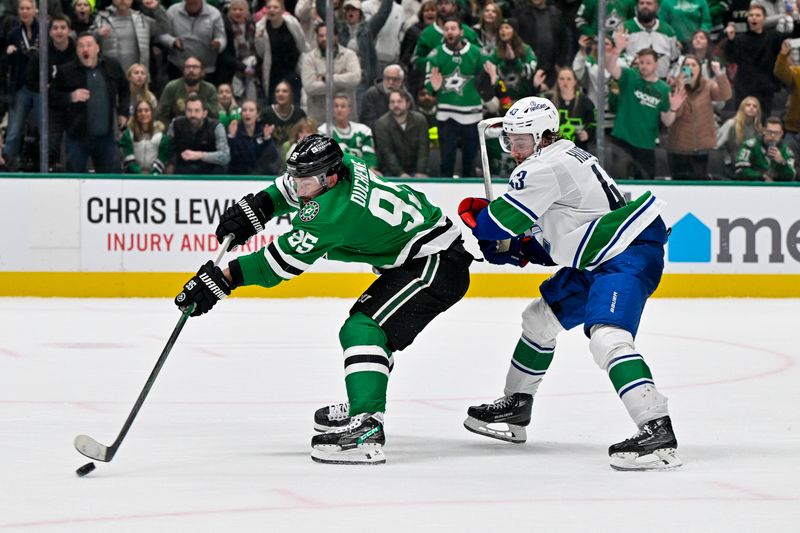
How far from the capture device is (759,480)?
404cm

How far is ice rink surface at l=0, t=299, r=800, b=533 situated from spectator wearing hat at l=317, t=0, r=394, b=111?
2391 mm

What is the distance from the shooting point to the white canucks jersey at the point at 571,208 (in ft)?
14.5

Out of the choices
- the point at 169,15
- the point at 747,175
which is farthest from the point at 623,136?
the point at 169,15

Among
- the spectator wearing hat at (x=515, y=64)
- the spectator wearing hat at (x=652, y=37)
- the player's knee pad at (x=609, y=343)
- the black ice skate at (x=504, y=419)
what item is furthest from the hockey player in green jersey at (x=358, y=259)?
the spectator wearing hat at (x=652, y=37)

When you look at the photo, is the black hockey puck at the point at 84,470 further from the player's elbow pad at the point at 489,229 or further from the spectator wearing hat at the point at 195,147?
the spectator wearing hat at the point at 195,147

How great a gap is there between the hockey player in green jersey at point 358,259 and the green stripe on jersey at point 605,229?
1.45 ft

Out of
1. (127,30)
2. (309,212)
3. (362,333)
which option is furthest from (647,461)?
(127,30)

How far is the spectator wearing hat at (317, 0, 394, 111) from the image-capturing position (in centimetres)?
1045

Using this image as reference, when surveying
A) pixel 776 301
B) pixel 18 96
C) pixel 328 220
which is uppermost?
pixel 328 220

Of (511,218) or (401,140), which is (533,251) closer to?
(511,218)

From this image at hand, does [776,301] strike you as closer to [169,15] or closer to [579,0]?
[579,0]

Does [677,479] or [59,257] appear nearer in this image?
[677,479]

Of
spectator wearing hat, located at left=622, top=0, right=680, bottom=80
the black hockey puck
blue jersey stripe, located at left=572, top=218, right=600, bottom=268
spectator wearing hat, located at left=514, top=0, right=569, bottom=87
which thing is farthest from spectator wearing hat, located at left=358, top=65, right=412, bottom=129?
Result: the black hockey puck

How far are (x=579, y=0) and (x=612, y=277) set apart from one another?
21.5 ft
